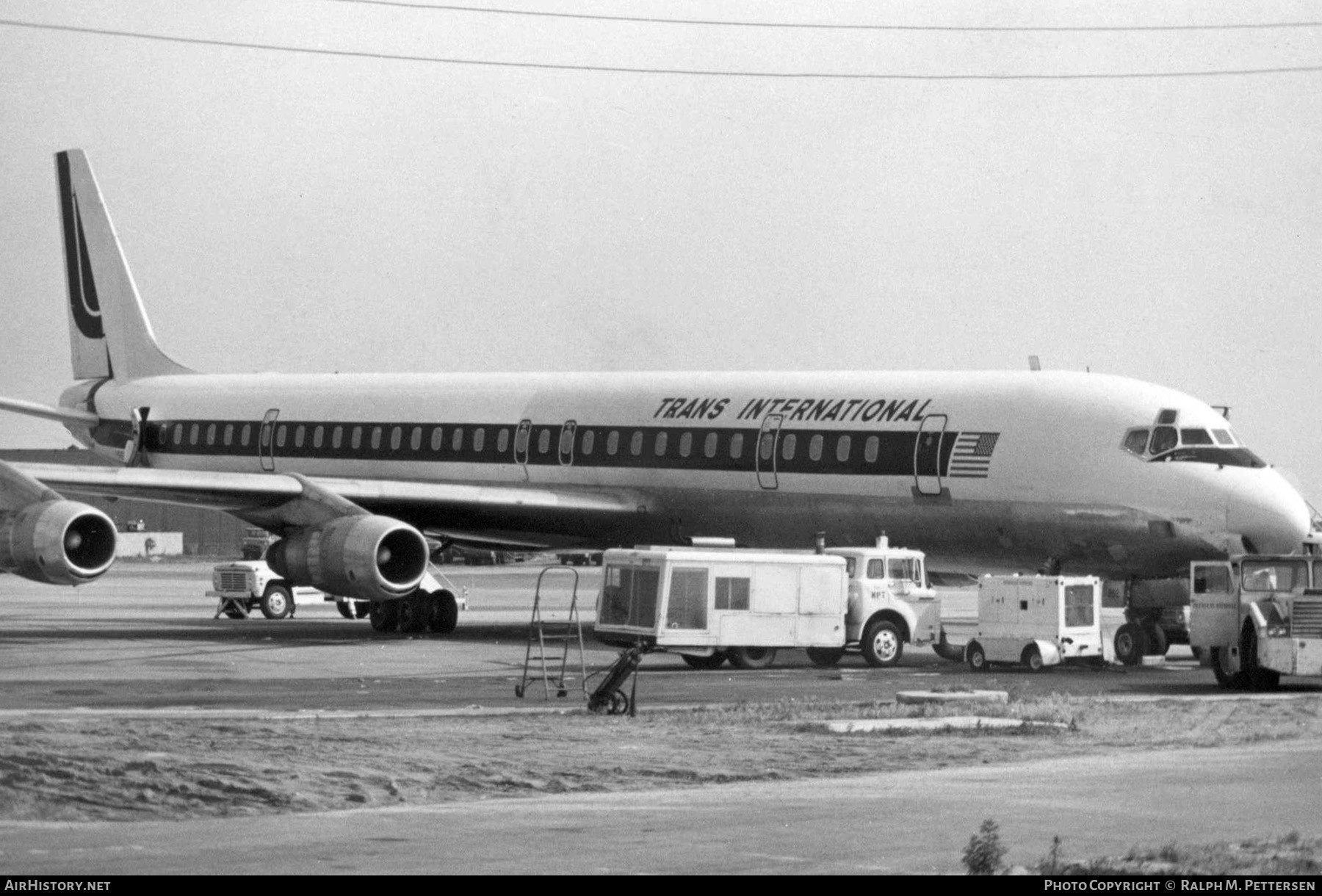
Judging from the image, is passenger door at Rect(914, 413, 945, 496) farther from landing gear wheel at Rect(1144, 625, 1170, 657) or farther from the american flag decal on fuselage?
landing gear wheel at Rect(1144, 625, 1170, 657)

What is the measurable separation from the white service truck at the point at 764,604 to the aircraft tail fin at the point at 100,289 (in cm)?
2284

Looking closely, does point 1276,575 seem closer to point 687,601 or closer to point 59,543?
point 687,601

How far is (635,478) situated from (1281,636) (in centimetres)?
1450

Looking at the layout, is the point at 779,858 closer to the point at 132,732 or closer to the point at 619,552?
the point at 132,732

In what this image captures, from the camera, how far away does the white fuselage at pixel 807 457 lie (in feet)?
105

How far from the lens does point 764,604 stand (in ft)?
98.5

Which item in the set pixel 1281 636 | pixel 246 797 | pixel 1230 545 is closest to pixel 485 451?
pixel 1230 545

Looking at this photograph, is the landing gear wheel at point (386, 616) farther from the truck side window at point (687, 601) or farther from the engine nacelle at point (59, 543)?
the truck side window at point (687, 601)

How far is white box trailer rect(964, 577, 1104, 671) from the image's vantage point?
3038cm

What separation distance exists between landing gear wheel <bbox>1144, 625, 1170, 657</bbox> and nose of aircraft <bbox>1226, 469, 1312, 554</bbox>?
2.22 m

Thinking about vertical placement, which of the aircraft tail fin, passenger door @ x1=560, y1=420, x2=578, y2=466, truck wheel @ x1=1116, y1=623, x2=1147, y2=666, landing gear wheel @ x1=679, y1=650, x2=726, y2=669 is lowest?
landing gear wheel @ x1=679, y1=650, x2=726, y2=669

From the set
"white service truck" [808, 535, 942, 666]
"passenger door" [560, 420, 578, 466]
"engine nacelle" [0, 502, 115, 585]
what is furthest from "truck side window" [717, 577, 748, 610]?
"passenger door" [560, 420, 578, 466]

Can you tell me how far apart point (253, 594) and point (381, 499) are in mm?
11113

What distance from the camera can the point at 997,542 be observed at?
33562mm
